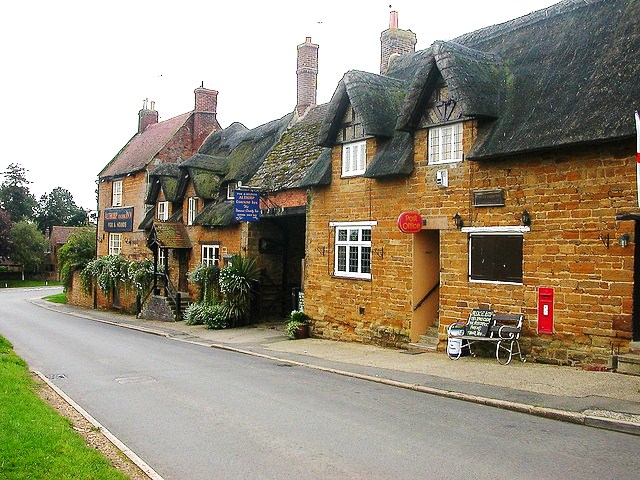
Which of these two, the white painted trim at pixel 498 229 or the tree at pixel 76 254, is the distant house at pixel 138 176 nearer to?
the tree at pixel 76 254

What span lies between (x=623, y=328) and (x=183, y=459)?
8831 millimetres

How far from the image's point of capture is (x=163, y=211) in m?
34.5

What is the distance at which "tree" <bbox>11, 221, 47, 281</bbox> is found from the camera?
77.0 meters

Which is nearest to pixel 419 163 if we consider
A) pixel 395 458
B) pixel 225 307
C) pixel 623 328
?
pixel 623 328

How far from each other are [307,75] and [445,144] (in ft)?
45.8

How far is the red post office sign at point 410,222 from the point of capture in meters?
16.1

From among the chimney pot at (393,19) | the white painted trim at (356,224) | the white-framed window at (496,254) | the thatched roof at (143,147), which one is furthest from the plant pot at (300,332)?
the thatched roof at (143,147)

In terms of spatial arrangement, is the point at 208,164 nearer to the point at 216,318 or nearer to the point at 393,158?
the point at 216,318

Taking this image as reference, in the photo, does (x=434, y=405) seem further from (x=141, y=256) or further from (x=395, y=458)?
(x=141, y=256)

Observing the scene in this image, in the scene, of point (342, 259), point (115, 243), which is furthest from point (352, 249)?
point (115, 243)

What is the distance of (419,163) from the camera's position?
16.6 metres

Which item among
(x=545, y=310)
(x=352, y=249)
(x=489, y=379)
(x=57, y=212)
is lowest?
(x=489, y=379)

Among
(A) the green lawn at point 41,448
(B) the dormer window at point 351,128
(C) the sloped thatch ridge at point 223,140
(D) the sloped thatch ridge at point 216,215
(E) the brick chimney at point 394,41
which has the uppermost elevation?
Answer: (E) the brick chimney at point 394,41

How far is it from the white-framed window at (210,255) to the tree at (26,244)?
5566 centimetres
